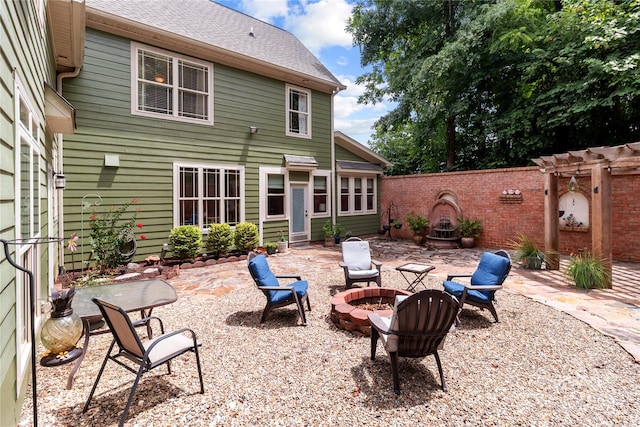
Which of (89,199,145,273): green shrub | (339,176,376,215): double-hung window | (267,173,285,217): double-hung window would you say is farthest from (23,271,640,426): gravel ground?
(339,176,376,215): double-hung window

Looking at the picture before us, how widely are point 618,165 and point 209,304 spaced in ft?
25.1

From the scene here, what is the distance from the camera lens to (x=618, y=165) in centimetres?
585

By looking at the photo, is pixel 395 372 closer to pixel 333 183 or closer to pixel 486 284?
pixel 486 284

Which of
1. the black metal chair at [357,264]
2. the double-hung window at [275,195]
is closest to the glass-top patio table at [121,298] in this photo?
the black metal chair at [357,264]

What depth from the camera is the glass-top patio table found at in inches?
131

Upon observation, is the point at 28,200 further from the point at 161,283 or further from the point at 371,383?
the point at 371,383

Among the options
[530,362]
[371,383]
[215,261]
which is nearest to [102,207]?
[215,261]

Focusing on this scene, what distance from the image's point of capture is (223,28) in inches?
412

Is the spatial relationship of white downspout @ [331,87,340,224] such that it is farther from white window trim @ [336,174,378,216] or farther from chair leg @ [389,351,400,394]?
chair leg @ [389,351,400,394]

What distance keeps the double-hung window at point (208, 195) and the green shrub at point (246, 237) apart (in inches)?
16.9

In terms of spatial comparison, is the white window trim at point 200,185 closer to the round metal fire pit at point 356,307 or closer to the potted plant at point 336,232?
the potted plant at point 336,232

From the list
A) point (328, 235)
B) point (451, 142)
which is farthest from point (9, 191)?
point (451, 142)

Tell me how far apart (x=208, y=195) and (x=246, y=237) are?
160 centimetres

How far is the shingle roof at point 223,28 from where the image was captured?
804 cm
